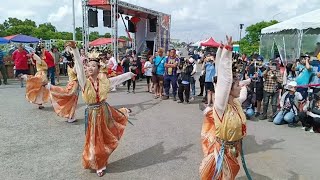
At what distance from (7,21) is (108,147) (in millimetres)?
65449

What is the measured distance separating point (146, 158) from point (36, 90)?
4.77 meters

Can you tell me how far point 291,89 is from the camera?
24.3ft

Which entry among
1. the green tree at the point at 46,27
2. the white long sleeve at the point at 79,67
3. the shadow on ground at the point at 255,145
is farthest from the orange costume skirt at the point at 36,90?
the green tree at the point at 46,27

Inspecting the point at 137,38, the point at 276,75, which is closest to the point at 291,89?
the point at 276,75

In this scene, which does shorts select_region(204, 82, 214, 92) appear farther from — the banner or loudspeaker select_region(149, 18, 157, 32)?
loudspeaker select_region(149, 18, 157, 32)

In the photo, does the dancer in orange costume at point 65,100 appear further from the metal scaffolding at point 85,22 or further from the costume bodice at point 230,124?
the metal scaffolding at point 85,22

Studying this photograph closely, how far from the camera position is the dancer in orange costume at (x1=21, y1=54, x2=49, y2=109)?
27.7 feet

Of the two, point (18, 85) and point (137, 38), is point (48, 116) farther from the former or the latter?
point (137, 38)

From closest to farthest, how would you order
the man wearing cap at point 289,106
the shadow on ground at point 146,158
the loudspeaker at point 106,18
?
1. the shadow on ground at point 146,158
2. the man wearing cap at point 289,106
3. the loudspeaker at point 106,18

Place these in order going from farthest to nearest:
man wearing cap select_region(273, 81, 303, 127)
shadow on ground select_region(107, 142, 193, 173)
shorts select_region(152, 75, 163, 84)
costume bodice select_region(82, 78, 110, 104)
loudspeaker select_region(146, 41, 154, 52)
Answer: loudspeaker select_region(146, 41, 154, 52) < shorts select_region(152, 75, 163, 84) < man wearing cap select_region(273, 81, 303, 127) < shadow on ground select_region(107, 142, 193, 173) < costume bodice select_region(82, 78, 110, 104)

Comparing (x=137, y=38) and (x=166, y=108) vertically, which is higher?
(x=137, y=38)

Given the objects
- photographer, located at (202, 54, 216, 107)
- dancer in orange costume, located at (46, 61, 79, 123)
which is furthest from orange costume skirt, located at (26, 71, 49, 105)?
photographer, located at (202, 54, 216, 107)

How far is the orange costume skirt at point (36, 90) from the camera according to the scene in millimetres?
8434

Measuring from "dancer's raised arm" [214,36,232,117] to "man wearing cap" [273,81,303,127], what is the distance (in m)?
5.02
